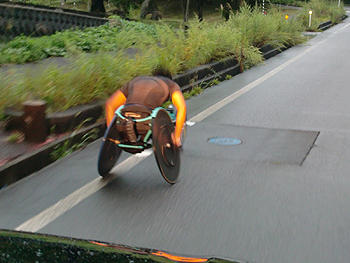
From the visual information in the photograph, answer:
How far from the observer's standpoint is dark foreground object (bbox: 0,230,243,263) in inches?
99.1

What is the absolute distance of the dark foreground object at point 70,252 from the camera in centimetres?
252

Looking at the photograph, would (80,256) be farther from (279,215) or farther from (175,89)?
(175,89)

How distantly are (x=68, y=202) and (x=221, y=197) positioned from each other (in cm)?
151

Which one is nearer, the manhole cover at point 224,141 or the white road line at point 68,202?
the white road line at point 68,202

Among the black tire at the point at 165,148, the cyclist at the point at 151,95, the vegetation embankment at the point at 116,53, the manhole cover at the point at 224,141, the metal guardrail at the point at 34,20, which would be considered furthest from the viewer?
the metal guardrail at the point at 34,20

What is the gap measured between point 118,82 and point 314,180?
4.28m

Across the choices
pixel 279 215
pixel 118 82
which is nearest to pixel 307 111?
pixel 118 82

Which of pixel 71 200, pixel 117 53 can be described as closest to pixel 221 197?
pixel 71 200

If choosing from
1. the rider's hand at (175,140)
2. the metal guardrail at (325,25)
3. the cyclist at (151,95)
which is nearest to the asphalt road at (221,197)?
the rider's hand at (175,140)

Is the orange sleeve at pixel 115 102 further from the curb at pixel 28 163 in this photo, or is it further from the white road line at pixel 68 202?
the curb at pixel 28 163

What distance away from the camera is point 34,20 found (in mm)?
18578

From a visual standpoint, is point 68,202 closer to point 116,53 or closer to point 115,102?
point 115,102

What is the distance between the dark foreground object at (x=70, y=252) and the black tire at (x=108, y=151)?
8.59 ft

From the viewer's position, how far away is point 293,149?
6.92 m
